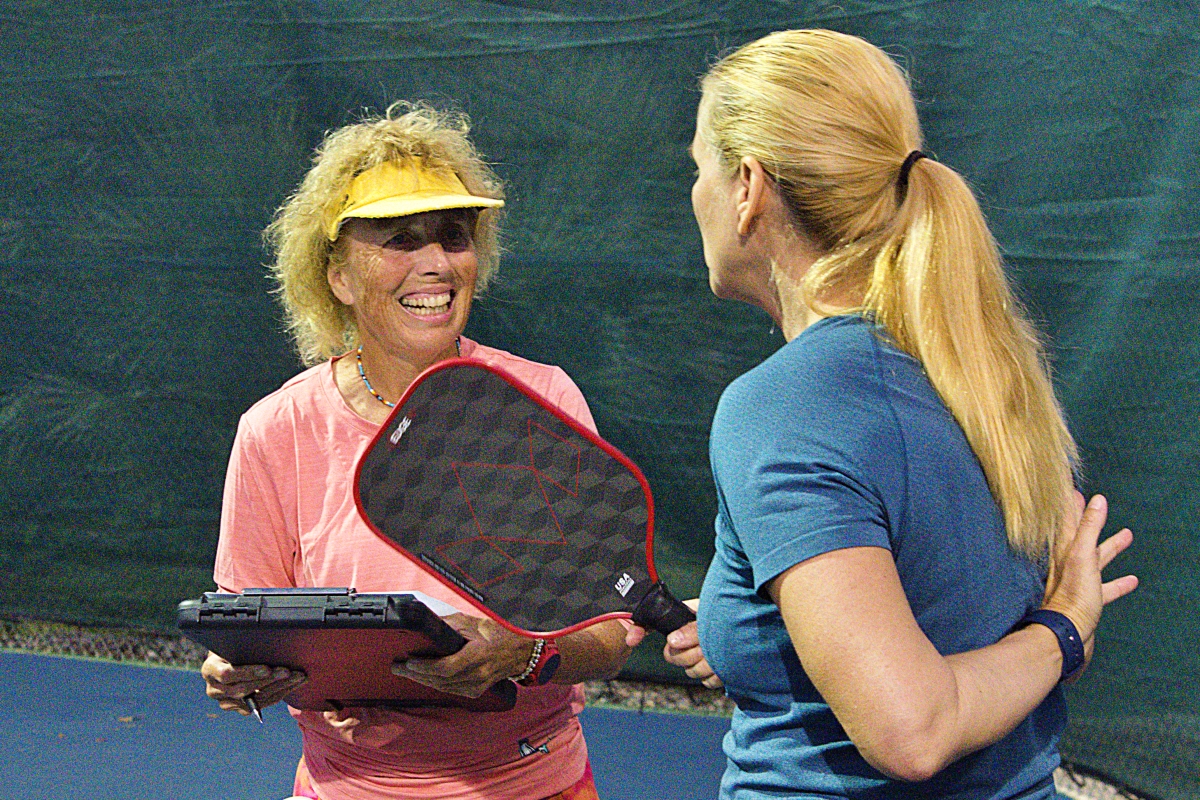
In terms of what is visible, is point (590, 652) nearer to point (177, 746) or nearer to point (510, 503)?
point (510, 503)

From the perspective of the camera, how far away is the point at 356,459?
1645 millimetres

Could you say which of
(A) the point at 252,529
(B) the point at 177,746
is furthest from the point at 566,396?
(B) the point at 177,746

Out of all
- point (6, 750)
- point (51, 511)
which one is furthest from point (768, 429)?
point (51, 511)

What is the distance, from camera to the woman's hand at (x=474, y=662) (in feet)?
5.31

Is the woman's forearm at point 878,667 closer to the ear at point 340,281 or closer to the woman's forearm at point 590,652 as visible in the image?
the woman's forearm at point 590,652

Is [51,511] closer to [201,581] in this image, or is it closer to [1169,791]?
[201,581]

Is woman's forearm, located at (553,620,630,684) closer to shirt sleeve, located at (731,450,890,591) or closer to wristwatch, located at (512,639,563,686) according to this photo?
wristwatch, located at (512,639,563,686)

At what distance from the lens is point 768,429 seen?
1094 millimetres

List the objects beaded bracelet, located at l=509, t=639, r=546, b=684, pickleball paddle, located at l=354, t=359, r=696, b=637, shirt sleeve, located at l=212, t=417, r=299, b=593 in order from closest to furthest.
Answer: pickleball paddle, located at l=354, t=359, r=696, b=637 → beaded bracelet, located at l=509, t=639, r=546, b=684 → shirt sleeve, located at l=212, t=417, r=299, b=593

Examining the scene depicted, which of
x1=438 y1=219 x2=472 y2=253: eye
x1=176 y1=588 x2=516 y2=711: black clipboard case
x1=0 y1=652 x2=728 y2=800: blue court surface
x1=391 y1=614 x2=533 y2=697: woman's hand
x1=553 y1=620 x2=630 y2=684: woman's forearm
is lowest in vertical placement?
x1=0 y1=652 x2=728 y2=800: blue court surface

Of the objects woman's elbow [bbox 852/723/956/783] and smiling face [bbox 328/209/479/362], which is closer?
woman's elbow [bbox 852/723/956/783]

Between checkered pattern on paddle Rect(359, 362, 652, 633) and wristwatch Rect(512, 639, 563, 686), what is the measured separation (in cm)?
28

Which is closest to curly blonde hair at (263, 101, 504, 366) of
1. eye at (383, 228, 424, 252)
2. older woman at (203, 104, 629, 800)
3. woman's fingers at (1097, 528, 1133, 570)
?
older woman at (203, 104, 629, 800)

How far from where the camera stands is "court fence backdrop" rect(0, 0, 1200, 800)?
274 cm
